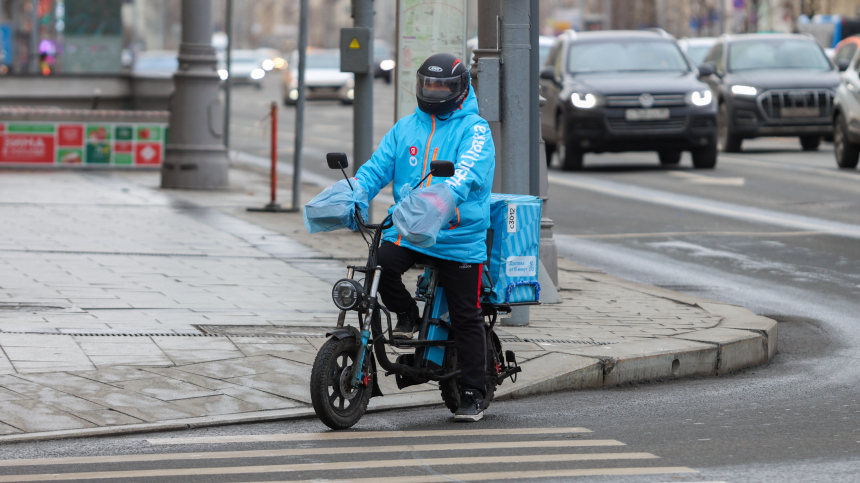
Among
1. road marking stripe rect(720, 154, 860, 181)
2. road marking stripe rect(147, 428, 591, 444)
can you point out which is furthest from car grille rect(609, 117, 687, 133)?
road marking stripe rect(147, 428, 591, 444)

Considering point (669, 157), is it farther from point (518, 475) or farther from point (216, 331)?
point (518, 475)

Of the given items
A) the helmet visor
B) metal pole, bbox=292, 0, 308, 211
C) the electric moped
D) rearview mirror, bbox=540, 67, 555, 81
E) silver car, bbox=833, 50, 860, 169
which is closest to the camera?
the electric moped

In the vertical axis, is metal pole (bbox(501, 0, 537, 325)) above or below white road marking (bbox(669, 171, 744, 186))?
above

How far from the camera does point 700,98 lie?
65.3 ft

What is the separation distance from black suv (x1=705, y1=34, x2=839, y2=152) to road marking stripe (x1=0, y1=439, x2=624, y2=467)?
17.3 meters

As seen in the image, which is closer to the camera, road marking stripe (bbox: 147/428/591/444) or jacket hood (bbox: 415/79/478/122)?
road marking stripe (bbox: 147/428/591/444)

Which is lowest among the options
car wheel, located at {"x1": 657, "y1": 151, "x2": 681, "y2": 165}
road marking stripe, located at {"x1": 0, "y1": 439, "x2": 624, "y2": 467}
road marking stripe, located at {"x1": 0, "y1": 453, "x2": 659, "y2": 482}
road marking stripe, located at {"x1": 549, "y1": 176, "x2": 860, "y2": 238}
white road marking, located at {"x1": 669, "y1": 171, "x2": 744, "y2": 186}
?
road marking stripe, located at {"x1": 0, "y1": 439, "x2": 624, "y2": 467}

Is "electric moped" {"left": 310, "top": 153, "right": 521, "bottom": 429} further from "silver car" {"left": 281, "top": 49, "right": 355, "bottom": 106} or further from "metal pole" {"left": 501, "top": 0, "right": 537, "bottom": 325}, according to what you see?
"silver car" {"left": 281, "top": 49, "right": 355, "bottom": 106}

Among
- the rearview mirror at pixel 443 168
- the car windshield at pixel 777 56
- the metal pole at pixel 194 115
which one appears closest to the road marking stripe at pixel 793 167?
the car windshield at pixel 777 56

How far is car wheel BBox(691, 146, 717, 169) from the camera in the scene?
2042 centimetres

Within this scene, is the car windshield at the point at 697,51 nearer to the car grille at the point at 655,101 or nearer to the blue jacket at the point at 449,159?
the car grille at the point at 655,101

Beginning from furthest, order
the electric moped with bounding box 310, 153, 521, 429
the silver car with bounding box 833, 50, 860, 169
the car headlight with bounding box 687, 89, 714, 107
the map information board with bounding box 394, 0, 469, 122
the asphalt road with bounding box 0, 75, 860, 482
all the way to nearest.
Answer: the car headlight with bounding box 687, 89, 714, 107, the silver car with bounding box 833, 50, 860, 169, the map information board with bounding box 394, 0, 469, 122, the electric moped with bounding box 310, 153, 521, 429, the asphalt road with bounding box 0, 75, 860, 482

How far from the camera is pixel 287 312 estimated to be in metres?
8.67

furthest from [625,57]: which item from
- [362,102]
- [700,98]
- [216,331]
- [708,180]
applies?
[216,331]
